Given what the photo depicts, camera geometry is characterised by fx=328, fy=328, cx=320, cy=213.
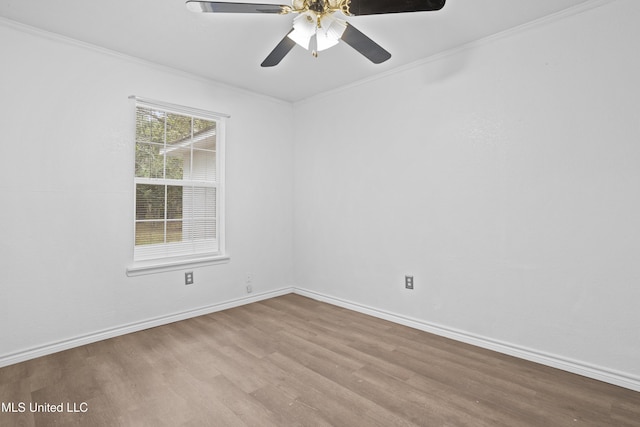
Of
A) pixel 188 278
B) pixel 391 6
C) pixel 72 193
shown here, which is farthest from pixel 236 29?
pixel 188 278

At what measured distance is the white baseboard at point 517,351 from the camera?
211 centimetres

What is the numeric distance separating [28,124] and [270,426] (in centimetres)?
277

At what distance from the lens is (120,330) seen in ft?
9.57

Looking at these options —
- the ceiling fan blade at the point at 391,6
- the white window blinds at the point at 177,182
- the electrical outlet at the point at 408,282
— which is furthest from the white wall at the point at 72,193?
the ceiling fan blade at the point at 391,6

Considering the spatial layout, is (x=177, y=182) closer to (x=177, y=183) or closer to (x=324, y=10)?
(x=177, y=183)

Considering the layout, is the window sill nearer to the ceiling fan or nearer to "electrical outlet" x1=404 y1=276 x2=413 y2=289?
"electrical outlet" x1=404 y1=276 x2=413 y2=289

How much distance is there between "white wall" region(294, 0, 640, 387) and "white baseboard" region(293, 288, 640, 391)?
0.02 metres

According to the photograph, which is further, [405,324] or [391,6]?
[405,324]

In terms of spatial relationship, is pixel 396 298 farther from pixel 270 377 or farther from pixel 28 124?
pixel 28 124

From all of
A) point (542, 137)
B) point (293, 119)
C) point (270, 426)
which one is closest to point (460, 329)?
point (542, 137)

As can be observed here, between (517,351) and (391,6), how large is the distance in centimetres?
253

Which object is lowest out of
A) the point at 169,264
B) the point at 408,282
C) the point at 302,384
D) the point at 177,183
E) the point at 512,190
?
the point at 302,384

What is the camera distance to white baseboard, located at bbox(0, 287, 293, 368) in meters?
2.44

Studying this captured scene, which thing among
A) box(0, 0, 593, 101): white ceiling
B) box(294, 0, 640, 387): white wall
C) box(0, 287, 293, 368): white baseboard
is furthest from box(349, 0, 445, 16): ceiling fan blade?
box(0, 287, 293, 368): white baseboard
